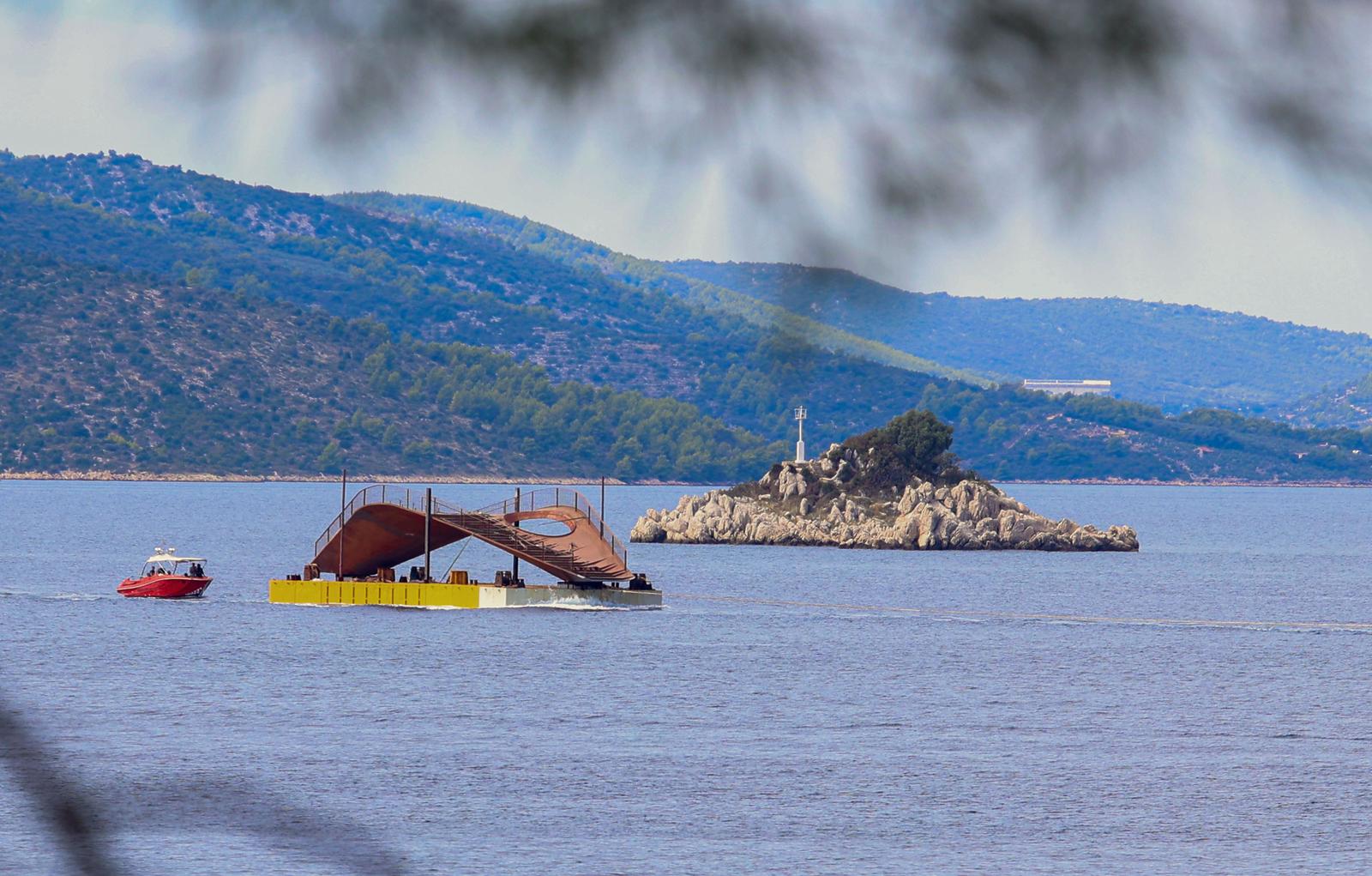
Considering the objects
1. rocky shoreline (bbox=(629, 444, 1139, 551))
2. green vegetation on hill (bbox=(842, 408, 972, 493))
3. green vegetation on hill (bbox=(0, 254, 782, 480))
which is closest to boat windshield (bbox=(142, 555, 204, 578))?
rocky shoreline (bbox=(629, 444, 1139, 551))

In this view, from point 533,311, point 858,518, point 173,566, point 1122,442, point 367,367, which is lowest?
point 173,566

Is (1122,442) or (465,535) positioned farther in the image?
(465,535)

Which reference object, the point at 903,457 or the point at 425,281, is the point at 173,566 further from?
the point at 425,281

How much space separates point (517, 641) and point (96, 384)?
124 feet

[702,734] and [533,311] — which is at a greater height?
[533,311]

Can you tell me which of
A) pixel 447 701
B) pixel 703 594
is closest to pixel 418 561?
pixel 703 594

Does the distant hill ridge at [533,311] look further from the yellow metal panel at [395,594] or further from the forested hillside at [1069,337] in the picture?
the yellow metal panel at [395,594]

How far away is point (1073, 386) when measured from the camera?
6.98 m

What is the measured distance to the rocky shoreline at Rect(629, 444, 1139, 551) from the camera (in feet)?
585

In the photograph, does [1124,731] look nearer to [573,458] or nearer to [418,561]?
[573,458]

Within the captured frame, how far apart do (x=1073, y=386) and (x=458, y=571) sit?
333ft

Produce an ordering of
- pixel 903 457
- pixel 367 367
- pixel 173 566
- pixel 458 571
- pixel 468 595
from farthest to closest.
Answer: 1. pixel 903 457
2. pixel 173 566
3. pixel 458 571
4. pixel 468 595
5. pixel 367 367

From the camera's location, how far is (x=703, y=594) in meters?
127

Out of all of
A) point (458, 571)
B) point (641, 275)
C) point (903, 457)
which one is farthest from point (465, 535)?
point (641, 275)
